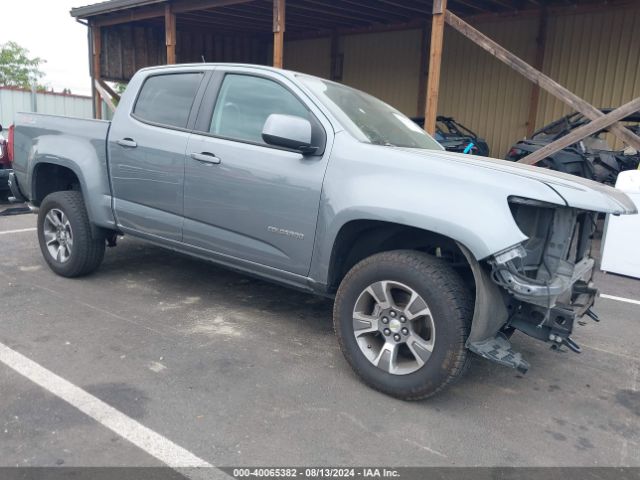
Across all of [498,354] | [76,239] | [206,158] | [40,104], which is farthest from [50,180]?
[40,104]

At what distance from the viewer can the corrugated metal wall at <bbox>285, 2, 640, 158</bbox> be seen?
10.5m

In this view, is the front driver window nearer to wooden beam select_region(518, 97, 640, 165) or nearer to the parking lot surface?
the parking lot surface

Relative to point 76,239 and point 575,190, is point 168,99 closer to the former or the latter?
point 76,239

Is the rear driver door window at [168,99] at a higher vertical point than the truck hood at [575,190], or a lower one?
higher

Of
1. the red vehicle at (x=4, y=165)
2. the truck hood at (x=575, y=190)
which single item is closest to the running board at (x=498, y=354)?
the truck hood at (x=575, y=190)

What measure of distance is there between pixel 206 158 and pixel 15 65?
115 feet

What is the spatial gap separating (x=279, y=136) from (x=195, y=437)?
1.75 meters

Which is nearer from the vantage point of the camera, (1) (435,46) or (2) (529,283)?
(2) (529,283)

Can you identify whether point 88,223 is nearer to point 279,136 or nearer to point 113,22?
point 279,136

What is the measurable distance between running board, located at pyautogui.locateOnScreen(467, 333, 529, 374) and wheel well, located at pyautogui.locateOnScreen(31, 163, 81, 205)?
4023 millimetres

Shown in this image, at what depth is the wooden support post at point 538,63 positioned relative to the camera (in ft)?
36.8

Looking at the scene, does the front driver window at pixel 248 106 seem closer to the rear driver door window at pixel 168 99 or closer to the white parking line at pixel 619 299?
the rear driver door window at pixel 168 99

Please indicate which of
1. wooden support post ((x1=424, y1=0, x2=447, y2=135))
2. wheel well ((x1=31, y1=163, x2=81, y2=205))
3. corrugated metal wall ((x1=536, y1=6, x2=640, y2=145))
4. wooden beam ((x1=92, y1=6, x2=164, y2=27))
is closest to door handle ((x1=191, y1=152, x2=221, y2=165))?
wheel well ((x1=31, y1=163, x2=81, y2=205))

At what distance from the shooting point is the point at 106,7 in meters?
12.1
